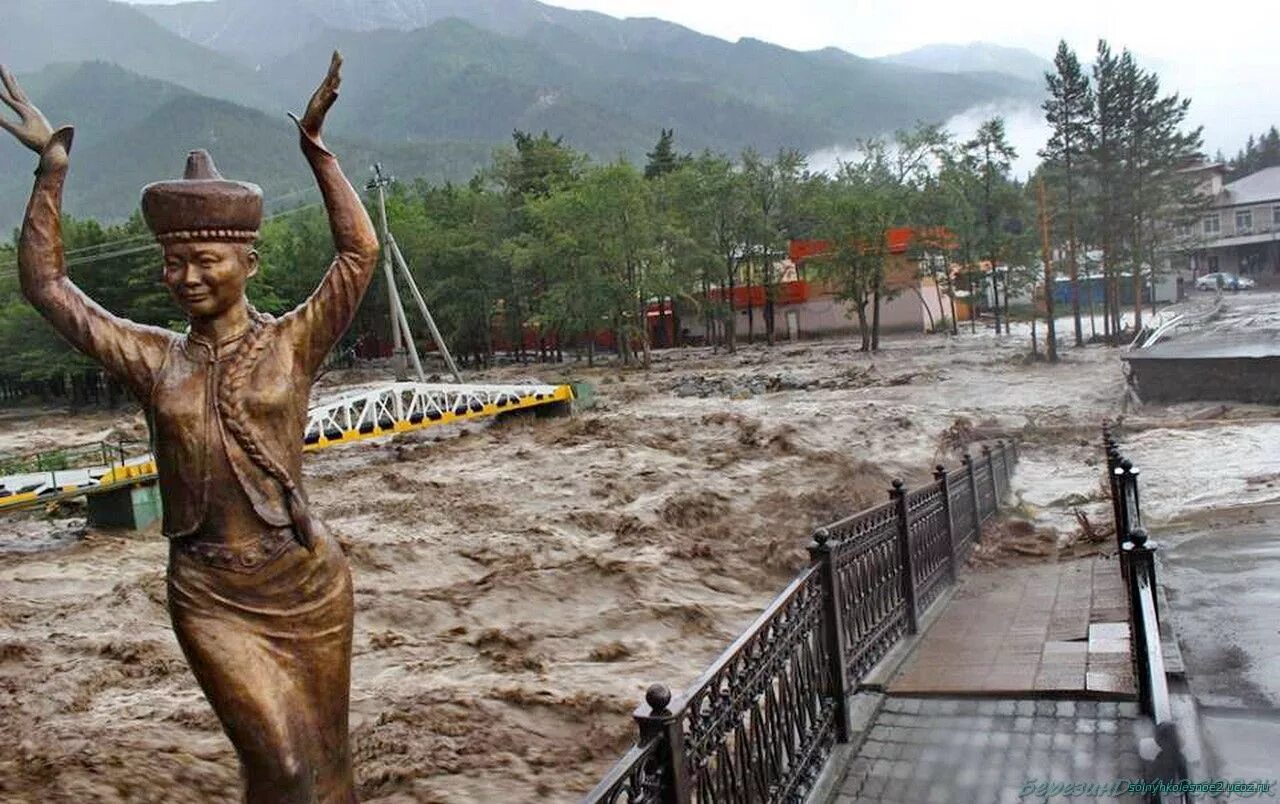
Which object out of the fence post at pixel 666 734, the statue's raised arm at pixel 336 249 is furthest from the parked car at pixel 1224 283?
the statue's raised arm at pixel 336 249

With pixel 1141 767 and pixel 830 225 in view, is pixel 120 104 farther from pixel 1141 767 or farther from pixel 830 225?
pixel 1141 767

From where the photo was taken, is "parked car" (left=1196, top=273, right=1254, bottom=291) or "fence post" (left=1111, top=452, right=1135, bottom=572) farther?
"parked car" (left=1196, top=273, right=1254, bottom=291)

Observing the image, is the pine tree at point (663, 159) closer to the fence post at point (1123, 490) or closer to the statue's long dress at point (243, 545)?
the fence post at point (1123, 490)

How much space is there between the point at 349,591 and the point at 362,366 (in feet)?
172

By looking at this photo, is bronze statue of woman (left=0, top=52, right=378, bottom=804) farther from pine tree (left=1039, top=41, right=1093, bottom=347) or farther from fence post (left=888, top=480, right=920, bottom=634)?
pine tree (left=1039, top=41, right=1093, bottom=347)

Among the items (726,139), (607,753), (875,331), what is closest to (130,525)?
(607,753)

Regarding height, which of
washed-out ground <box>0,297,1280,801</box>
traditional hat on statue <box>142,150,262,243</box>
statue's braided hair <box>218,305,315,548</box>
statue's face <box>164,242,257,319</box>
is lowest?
washed-out ground <box>0,297,1280,801</box>

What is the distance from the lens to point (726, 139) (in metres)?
191

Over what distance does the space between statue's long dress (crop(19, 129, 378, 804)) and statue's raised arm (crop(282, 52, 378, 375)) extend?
0.03 metres

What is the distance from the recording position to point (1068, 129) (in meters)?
36.8

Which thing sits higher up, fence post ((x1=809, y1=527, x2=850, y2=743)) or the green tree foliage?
the green tree foliage

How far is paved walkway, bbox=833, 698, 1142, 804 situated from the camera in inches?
171

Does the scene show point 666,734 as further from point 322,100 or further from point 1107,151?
point 1107,151

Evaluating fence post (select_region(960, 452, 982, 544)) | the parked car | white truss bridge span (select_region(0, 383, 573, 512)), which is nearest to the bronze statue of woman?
fence post (select_region(960, 452, 982, 544))
